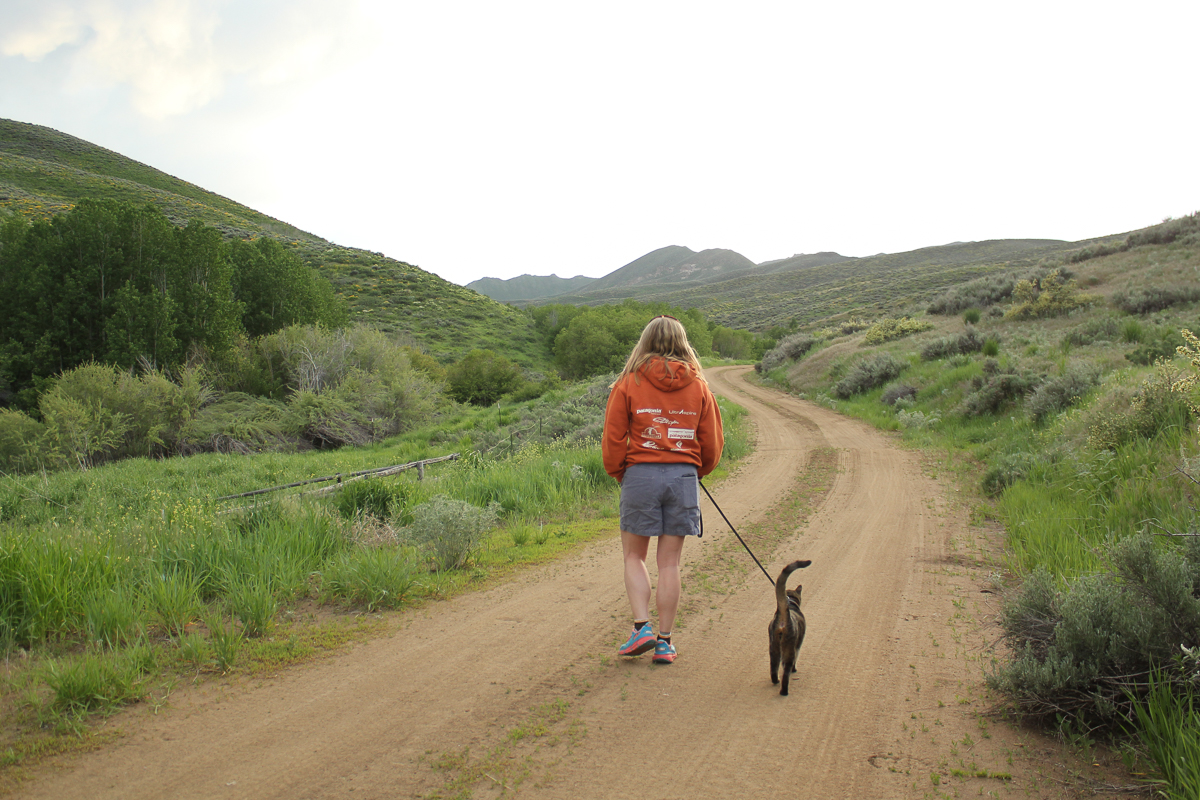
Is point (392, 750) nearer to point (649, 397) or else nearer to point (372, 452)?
point (649, 397)

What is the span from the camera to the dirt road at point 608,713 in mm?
2693

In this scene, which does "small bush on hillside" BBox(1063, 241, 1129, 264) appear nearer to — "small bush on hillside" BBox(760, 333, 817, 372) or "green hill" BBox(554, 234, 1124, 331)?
"small bush on hillside" BBox(760, 333, 817, 372)

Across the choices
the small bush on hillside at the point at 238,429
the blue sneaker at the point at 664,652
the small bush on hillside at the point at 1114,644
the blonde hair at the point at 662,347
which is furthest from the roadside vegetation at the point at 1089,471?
the small bush on hillside at the point at 238,429

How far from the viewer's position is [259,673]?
3.80 m

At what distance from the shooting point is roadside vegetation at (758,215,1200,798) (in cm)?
290

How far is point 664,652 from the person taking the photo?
151 inches

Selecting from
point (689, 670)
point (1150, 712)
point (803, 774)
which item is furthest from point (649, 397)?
point (1150, 712)

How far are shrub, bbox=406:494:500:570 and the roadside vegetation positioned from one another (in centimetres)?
438

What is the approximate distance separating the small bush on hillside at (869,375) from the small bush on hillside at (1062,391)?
Result: 7.93 metres

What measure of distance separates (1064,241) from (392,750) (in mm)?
107695

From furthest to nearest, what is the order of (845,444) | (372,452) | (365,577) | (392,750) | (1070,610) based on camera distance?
(372,452) < (845,444) < (365,577) < (1070,610) < (392,750)

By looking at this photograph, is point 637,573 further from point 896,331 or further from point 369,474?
point 896,331

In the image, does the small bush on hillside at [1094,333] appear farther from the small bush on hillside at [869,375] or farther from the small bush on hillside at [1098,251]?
the small bush on hillside at [1098,251]

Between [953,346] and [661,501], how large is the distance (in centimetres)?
1908
